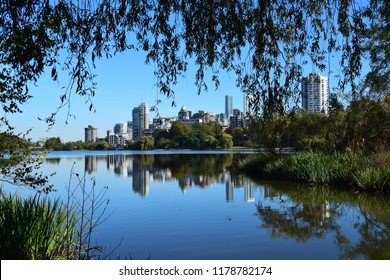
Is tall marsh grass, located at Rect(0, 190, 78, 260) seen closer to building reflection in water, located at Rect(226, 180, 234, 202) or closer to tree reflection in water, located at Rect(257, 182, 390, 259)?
tree reflection in water, located at Rect(257, 182, 390, 259)

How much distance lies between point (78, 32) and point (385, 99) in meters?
17.8

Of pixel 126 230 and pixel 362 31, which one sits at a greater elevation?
pixel 362 31

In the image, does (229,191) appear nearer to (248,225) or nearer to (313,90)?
(248,225)

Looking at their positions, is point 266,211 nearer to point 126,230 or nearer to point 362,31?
point 126,230

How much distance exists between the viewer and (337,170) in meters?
15.1

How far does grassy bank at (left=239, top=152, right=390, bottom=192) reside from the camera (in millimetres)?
12750

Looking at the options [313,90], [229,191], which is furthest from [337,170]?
[313,90]

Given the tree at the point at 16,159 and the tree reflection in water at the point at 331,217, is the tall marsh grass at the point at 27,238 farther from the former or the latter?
the tree reflection in water at the point at 331,217

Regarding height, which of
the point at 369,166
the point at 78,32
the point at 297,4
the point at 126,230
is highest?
the point at 297,4

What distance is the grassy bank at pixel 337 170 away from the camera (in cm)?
1275

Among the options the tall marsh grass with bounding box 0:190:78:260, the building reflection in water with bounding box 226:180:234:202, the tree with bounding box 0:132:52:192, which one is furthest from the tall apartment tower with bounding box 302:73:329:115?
the building reflection in water with bounding box 226:180:234:202

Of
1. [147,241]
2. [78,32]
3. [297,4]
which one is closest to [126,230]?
[147,241]

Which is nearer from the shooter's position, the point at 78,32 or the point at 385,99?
the point at 78,32

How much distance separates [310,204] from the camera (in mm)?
10891
